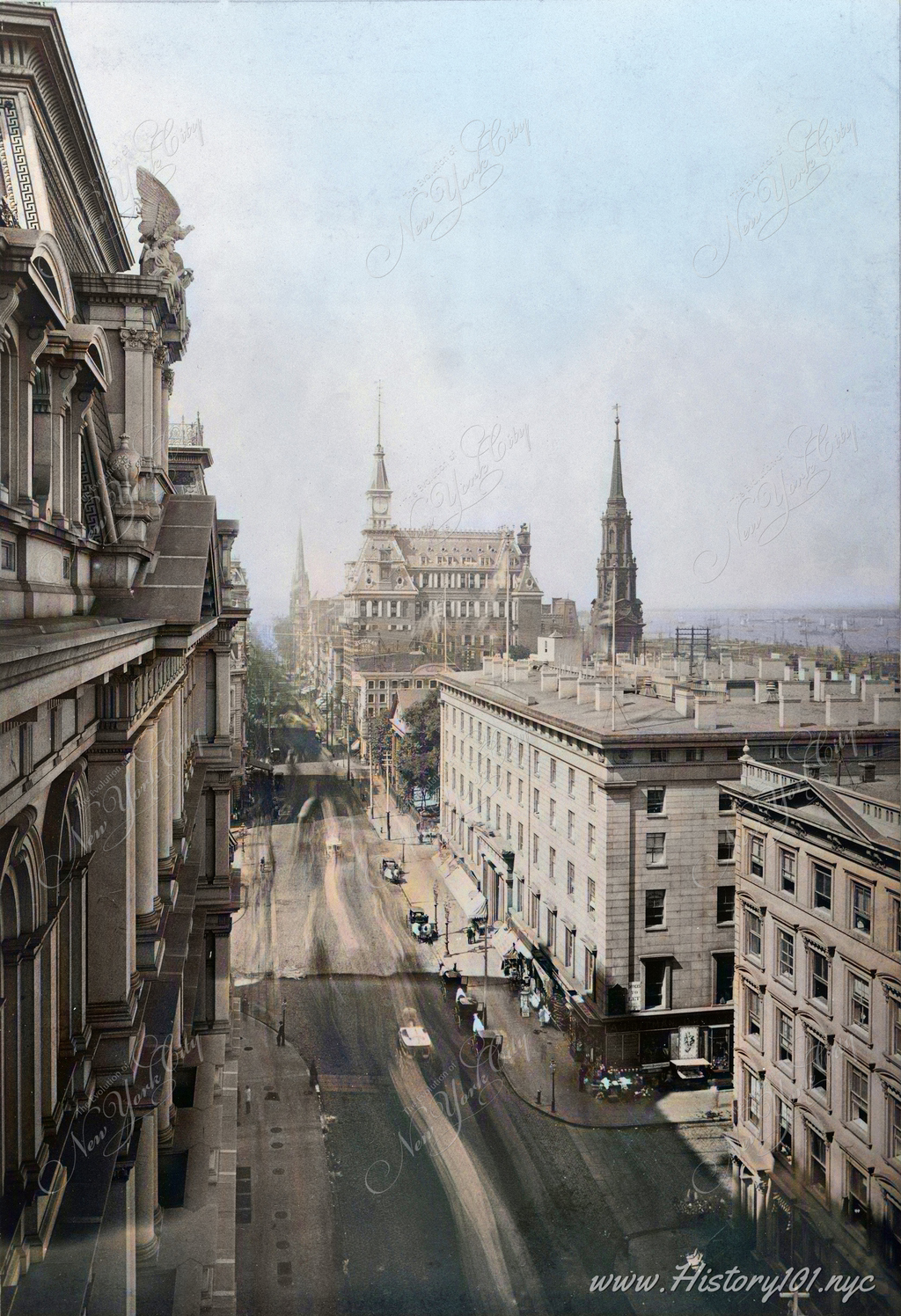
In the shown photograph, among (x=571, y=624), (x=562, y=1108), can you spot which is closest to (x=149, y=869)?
(x=562, y=1108)

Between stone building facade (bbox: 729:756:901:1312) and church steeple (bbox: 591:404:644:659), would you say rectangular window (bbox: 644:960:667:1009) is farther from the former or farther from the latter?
church steeple (bbox: 591:404:644:659)

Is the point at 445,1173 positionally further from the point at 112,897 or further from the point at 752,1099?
the point at 112,897

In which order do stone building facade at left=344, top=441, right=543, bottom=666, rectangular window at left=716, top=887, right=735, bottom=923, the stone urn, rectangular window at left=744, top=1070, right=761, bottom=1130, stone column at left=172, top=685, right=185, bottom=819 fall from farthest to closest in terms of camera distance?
stone building facade at left=344, top=441, right=543, bottom=666, rectangular window at left=716, top=887, right=735, bottom=923, rectangular window at left=744, top=1070, right=761, bottom=1130, stone column at left=172, top=685, right=185, bottom=819, the stone urn

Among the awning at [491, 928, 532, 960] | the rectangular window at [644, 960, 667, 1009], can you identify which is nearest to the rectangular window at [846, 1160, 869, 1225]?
the rectangular window at [644, 960, 667, 1009]

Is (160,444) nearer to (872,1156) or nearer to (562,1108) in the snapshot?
(872,1156)

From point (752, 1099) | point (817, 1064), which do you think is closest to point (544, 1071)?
point (752, 1099)
